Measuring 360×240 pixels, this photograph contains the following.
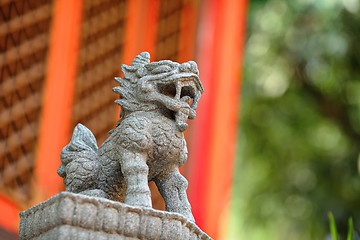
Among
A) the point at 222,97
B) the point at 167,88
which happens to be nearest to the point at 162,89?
the point at 167,88

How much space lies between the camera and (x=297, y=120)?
8133 mm

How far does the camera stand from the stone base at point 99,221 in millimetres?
1733

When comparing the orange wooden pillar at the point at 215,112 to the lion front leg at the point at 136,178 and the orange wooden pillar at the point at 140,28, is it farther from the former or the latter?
the lion front leg at the point at 136,178

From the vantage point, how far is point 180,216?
6.10 feet

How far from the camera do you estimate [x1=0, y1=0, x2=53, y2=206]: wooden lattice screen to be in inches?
167

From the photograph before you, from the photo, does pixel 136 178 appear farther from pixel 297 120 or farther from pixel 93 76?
pixel 297 120

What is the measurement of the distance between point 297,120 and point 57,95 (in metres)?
4.33

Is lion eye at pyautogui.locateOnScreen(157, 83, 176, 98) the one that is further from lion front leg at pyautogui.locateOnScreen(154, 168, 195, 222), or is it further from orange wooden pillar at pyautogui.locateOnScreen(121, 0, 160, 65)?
orange wooden pillar at pyautogui.locateOnScreen(121, 0, 160, 65)

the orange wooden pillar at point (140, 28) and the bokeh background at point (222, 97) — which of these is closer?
the bokeh background at point (222, 97)

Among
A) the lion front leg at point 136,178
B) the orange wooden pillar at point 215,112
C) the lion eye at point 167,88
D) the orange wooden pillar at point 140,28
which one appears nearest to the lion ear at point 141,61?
the lion eye at point 167,88

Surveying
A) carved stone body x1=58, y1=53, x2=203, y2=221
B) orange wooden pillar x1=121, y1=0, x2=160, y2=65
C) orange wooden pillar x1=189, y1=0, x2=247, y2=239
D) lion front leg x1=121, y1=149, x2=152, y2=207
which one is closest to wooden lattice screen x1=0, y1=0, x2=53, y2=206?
orange wooden pillar x1=121, y1=0, x2=160, y2=65

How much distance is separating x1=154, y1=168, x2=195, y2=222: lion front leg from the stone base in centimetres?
A: 17

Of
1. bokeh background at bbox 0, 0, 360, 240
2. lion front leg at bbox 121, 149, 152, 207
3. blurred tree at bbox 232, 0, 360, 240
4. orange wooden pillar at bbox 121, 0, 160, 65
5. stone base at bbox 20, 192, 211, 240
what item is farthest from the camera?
blurred tree at bbox 232, 0, 360, 240

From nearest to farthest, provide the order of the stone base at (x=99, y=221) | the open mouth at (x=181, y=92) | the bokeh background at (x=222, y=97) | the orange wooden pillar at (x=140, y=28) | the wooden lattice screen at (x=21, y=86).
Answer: the stone base at (x=99, y=221), the open mouth at (x=181, y=92), the wooden lattice screen at (x=21, y=86), the bokeh background at (x=222, y=97), the orange wooden pillar at (x=140, y=28)
